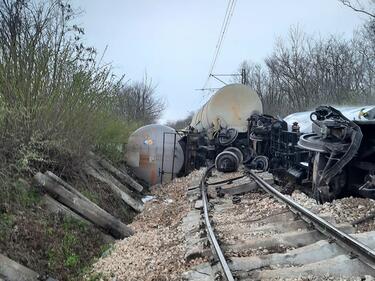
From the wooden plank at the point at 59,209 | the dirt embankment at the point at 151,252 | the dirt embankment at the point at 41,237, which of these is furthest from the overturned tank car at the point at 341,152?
the dirt embankment at the point at 41,237

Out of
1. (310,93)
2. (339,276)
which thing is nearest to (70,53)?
(339,276)

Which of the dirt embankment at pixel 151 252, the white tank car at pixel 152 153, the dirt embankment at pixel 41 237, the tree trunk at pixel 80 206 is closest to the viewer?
the dirt embankment at pixel 151 252

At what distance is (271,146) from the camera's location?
17.2 m

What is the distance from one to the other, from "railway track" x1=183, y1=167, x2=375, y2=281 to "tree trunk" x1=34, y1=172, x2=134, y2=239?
1.26 m

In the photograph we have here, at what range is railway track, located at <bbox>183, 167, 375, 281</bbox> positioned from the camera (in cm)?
518

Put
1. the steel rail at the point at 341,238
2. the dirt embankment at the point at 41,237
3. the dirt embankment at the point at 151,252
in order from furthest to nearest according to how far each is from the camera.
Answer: the dirt embankment at the point at 41,237, the dirt embankment at the point at 151,252, the steel rail at the point at 341,238

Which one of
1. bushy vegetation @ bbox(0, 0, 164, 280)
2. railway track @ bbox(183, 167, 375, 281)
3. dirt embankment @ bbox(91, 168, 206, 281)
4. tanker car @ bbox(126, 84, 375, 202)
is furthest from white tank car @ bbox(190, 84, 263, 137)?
railway track @ bbox(183, 167, 375, 281)

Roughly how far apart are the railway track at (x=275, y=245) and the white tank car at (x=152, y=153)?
791cm

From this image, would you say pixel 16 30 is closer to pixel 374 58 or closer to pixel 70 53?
pixel 70 53

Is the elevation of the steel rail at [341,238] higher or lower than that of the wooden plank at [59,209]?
higher

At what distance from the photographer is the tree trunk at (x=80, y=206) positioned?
28.4 ft

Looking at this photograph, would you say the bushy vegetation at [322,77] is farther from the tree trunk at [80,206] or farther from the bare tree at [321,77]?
the tree trunk at [80,206]

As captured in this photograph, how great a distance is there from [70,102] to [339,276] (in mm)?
7722

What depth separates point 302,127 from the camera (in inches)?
621
